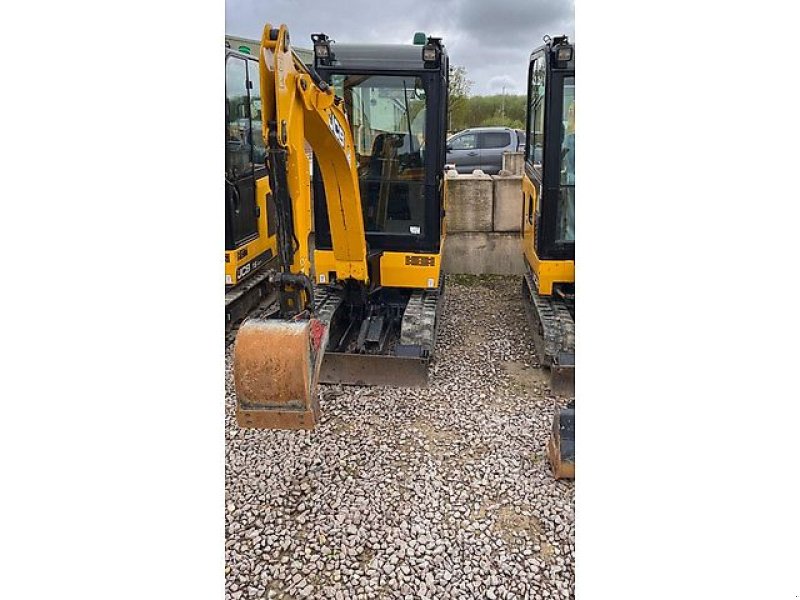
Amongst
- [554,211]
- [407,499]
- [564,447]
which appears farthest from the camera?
[554,211]

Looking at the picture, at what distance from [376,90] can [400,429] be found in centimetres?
285

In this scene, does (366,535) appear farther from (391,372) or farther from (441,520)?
(391,372)

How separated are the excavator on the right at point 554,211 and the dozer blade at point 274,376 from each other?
2.58m

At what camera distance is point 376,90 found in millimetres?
5328

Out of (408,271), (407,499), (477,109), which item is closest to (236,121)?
(408,271)

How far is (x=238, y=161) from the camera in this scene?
610cm

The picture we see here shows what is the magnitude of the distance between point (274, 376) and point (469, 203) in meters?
5.64

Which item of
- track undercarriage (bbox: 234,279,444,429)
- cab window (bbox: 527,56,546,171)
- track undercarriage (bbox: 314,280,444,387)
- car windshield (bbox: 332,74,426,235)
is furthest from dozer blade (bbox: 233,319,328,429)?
cab window (bbox: 527,56,546,171)

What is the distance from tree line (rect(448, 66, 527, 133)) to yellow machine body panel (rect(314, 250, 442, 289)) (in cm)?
1367

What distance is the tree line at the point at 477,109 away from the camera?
19.1 m

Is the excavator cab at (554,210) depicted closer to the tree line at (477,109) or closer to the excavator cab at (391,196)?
the excavator cab at (391,196)

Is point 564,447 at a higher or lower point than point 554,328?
lower

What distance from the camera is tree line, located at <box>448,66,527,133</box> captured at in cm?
1909

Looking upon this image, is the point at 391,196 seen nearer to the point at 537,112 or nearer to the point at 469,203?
the point at 537,112
